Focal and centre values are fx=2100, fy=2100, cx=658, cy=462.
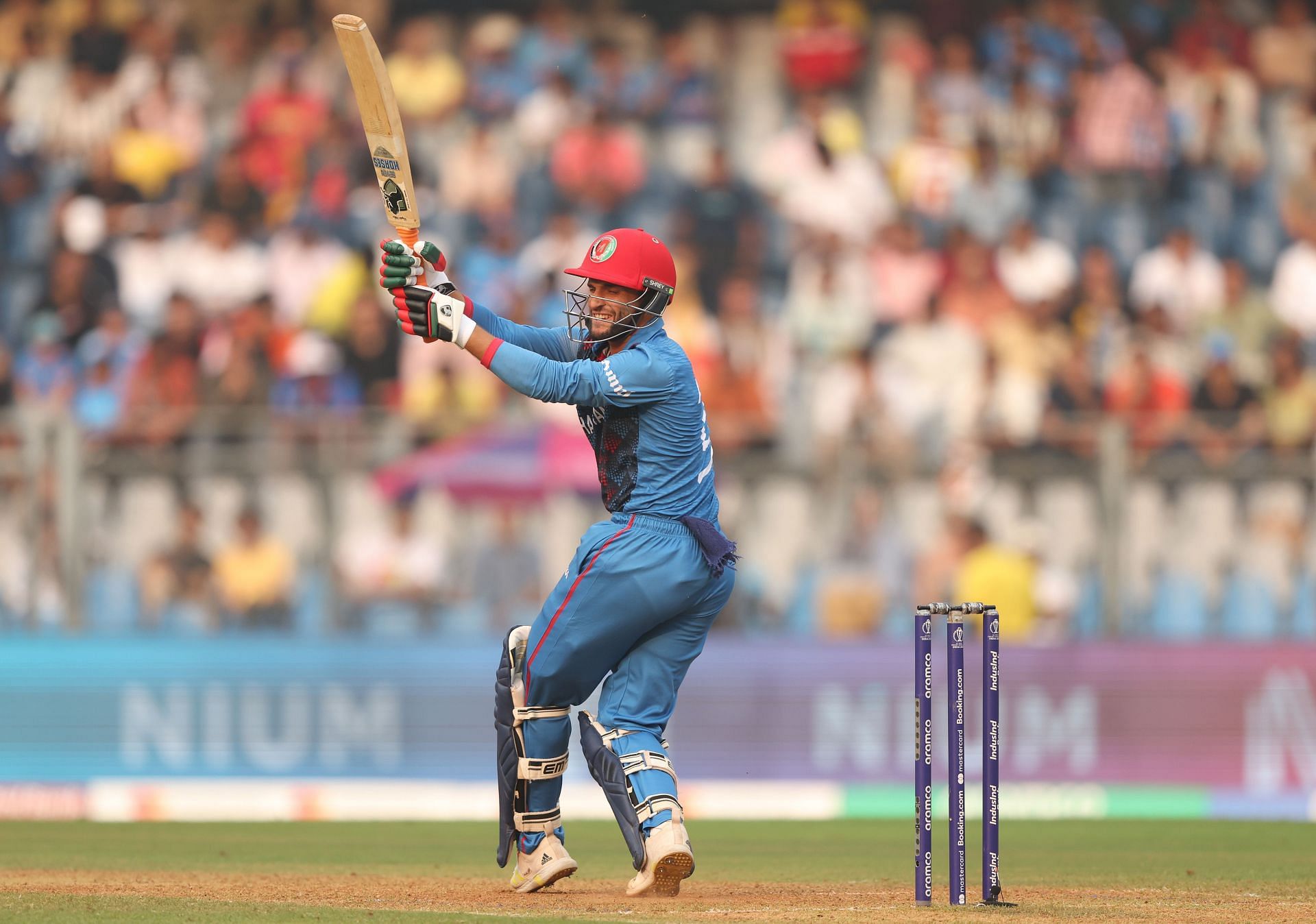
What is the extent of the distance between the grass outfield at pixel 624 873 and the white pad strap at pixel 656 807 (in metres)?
0.28

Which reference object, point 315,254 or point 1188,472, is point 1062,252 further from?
point 315,254

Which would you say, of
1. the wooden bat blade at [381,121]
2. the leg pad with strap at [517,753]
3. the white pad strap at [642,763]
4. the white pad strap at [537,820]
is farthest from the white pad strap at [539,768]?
the wooden bat blade at [381,121]

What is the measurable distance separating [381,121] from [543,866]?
8.98 ft

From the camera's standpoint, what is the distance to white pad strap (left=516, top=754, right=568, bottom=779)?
24.0 feet

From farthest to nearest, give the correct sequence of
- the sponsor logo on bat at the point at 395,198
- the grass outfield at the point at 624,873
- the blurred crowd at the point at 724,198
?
the blurred crowd at the point at 724,198, the sponsor logo on bat at the point at 395,198, the grass outfield at the point at 624,873

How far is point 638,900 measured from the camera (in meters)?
7.03

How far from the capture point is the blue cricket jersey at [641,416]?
22.6 feet

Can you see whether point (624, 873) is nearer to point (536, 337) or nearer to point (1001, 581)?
point (536, 337)

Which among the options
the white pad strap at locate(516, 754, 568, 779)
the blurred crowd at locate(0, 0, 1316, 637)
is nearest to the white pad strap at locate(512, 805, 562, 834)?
the white pad strap at locate(516, 754, 568, 779)

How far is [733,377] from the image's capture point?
14.6 m

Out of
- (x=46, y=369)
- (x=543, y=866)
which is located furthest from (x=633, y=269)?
(x=46, y=369)

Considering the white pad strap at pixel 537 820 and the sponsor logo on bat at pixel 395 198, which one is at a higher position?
the sponsor logo on bat at pixel 395 198

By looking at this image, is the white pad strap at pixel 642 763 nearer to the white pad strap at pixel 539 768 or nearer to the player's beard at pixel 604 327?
the white pad strap at pixel 539 768

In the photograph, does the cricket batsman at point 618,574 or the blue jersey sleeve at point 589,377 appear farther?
the cricket batsman at point 618,574
